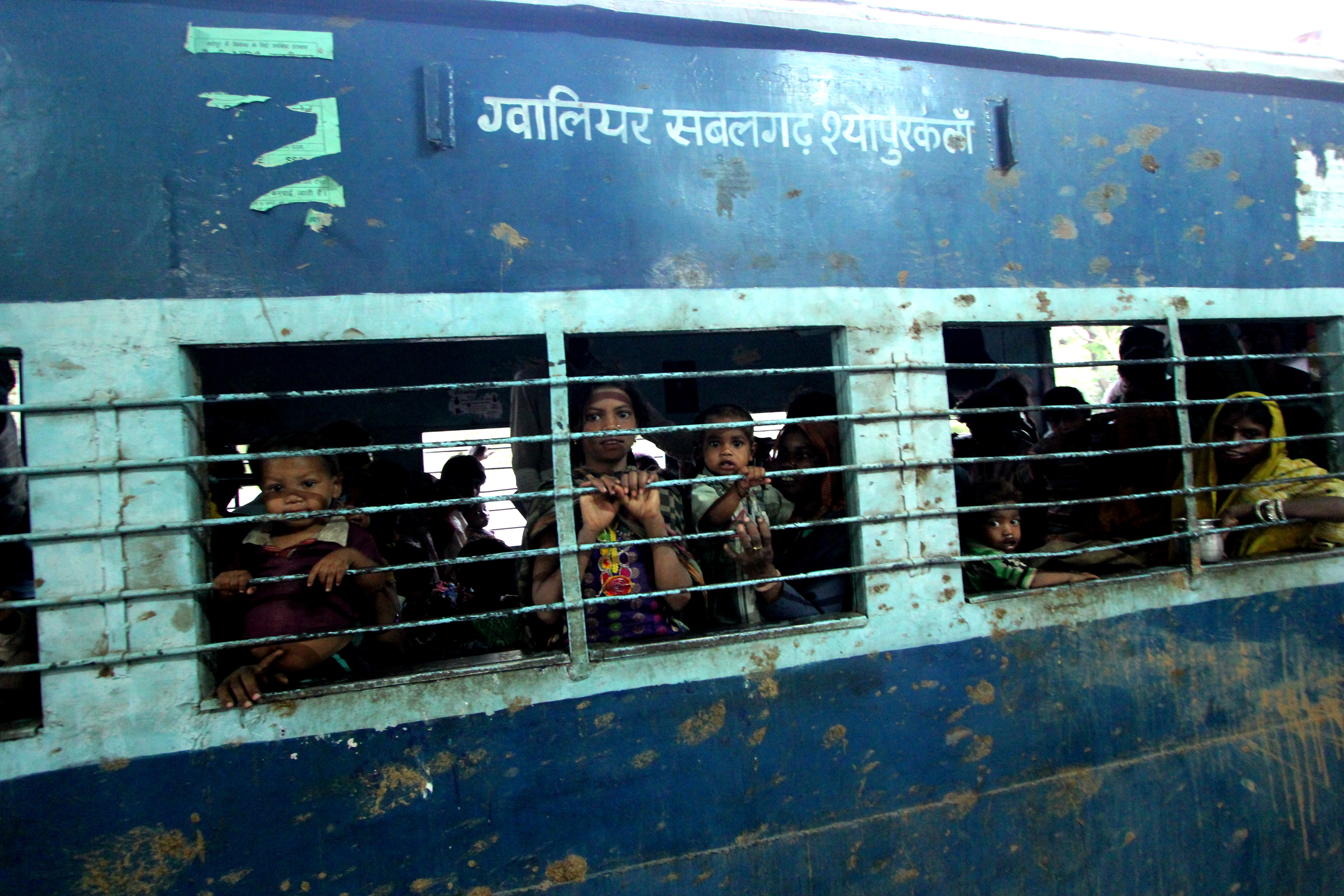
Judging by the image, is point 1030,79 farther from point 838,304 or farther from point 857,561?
point 857,561

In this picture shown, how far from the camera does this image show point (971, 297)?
2.58 meters

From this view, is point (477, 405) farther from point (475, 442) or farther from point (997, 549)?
point (997, 549)

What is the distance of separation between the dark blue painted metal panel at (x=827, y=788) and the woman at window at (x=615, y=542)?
0.28 m

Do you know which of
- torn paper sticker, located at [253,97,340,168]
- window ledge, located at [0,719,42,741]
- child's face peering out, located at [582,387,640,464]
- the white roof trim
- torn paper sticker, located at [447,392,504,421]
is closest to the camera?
window ledge, located at [0,719,42,741]

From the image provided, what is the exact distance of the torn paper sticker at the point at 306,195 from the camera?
80.7 inches

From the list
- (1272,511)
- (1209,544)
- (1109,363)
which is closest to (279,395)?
(1109,363)

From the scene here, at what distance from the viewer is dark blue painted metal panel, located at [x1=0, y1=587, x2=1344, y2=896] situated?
194 centimetres

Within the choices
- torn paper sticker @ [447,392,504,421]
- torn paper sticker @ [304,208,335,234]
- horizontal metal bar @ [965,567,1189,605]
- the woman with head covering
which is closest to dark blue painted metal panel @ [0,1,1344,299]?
torn paper sticker @ [304,208,335,234]

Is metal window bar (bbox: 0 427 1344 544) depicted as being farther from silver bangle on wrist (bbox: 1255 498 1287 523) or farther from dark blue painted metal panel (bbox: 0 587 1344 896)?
dark blue painted metal panel (bbox: 0 587 1344 896)

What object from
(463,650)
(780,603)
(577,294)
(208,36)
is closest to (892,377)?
(780,603)

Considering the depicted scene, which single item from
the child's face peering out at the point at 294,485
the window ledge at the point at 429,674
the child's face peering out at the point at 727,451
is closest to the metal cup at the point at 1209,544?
the child's face peering out at the point at 727,451

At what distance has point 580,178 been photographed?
2285 mm

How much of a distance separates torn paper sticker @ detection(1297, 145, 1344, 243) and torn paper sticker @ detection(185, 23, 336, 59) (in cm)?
369

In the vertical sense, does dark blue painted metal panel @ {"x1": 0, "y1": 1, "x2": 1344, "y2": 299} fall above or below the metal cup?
above
